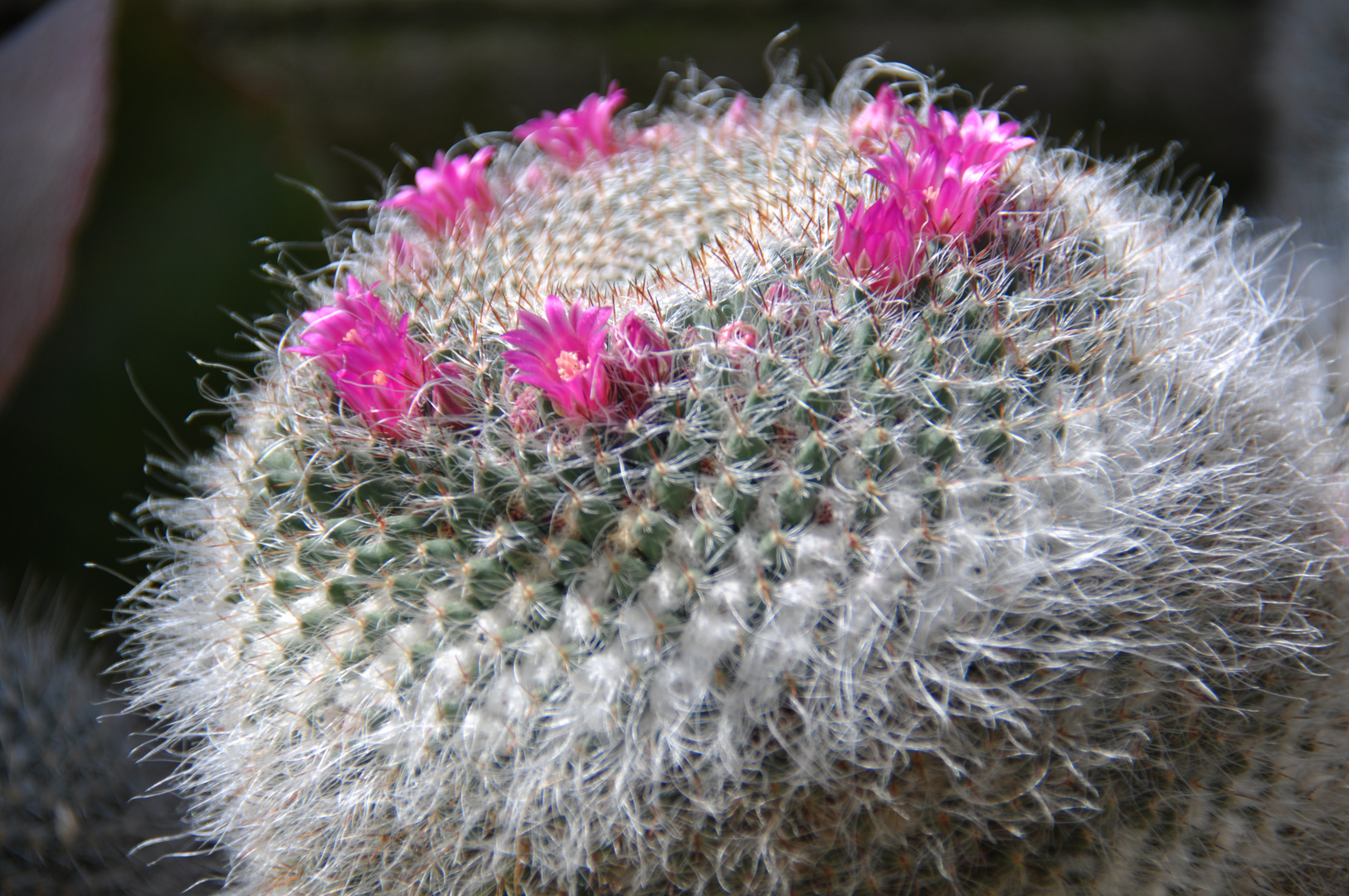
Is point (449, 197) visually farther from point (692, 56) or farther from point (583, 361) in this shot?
point (692, 56)

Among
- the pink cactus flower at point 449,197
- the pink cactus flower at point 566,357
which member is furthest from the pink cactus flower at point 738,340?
the pink cactus flower at point 449,197

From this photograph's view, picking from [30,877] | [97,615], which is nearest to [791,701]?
[30,877]

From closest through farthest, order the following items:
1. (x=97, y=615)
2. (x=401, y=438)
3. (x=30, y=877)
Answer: (x=401, y=438)
(x=30, y=877)
(x=97, y=615)

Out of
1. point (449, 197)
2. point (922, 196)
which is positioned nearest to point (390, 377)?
point (449, 197)

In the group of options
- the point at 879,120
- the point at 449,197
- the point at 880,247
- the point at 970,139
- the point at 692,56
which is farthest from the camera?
the point at 692,56

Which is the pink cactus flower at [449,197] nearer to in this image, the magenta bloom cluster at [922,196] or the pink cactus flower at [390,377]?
the pink cactus flower at [390,377]

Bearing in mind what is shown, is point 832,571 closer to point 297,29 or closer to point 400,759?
point 400,759
